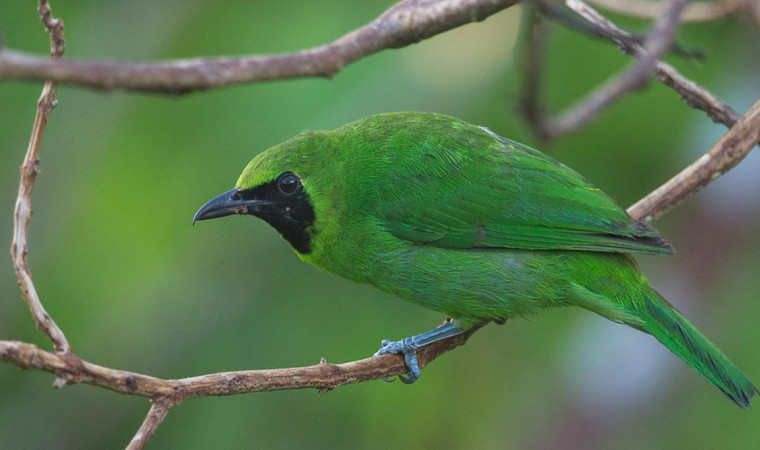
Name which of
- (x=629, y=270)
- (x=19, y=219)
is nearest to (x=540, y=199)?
(x=629, y=270)

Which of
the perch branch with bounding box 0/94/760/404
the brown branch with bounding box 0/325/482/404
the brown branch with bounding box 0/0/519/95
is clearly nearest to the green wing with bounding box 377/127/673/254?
the perch branch with bounding box 0/94/760/404

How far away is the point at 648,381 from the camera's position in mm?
4785

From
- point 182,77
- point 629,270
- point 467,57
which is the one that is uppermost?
point 467,57

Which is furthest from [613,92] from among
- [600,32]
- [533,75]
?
[533,75]

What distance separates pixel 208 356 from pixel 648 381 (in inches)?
93.6

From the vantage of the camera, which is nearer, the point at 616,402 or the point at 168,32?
the point at 616,402

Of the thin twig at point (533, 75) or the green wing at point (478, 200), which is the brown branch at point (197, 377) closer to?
the green wing at point (478, 200)

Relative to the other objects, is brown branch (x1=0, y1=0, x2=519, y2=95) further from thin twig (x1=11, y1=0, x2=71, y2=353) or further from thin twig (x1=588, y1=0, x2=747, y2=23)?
thin twig (x1=588, y1=0, x2=747, y2=23)

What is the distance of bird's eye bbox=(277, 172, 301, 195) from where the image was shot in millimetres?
3650

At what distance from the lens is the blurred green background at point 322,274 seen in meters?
4.79

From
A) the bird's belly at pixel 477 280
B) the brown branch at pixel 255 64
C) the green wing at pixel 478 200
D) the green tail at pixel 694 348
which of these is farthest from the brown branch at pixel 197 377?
the green tail at pixel 694 348

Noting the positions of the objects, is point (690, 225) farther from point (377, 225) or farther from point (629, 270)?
point (377, 225)

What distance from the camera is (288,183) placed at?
3668mm

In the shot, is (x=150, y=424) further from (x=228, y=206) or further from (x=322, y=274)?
(x=322, y=274)
